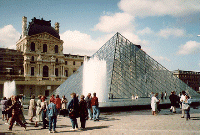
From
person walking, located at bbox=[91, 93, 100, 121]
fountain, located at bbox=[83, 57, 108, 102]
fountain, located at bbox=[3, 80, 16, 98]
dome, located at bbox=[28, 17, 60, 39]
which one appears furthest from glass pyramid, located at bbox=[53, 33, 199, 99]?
dome, located at bbox=[28, 17, 60, 39]

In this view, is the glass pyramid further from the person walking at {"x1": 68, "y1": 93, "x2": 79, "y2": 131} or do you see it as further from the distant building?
the distant building

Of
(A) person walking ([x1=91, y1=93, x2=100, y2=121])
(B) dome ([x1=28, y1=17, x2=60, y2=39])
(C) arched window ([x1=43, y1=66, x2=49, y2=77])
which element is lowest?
(A) person walking ([x1=91, y1=93, x2=100, y2=121])

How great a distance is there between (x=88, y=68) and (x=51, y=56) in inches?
1475

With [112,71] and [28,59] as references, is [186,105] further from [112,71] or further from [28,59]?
[28,59]

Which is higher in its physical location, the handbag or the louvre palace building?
the louvre palace building

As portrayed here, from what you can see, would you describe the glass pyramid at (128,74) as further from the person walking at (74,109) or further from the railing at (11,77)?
the railing at (11,77)

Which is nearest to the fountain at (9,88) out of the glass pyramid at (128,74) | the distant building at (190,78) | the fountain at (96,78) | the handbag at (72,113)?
the glass pyramid at (128,74)

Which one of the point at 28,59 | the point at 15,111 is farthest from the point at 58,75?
the point at 15,111

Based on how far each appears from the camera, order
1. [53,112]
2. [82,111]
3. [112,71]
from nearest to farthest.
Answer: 1. [53,112]
2. [82,111]
3. [112,71]

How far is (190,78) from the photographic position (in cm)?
8844

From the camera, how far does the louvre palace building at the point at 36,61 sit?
4983cm

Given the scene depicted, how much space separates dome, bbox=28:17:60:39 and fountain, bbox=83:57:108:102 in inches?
1509

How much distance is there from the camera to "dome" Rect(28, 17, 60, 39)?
56869 mm

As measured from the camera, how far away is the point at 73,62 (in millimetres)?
64812
